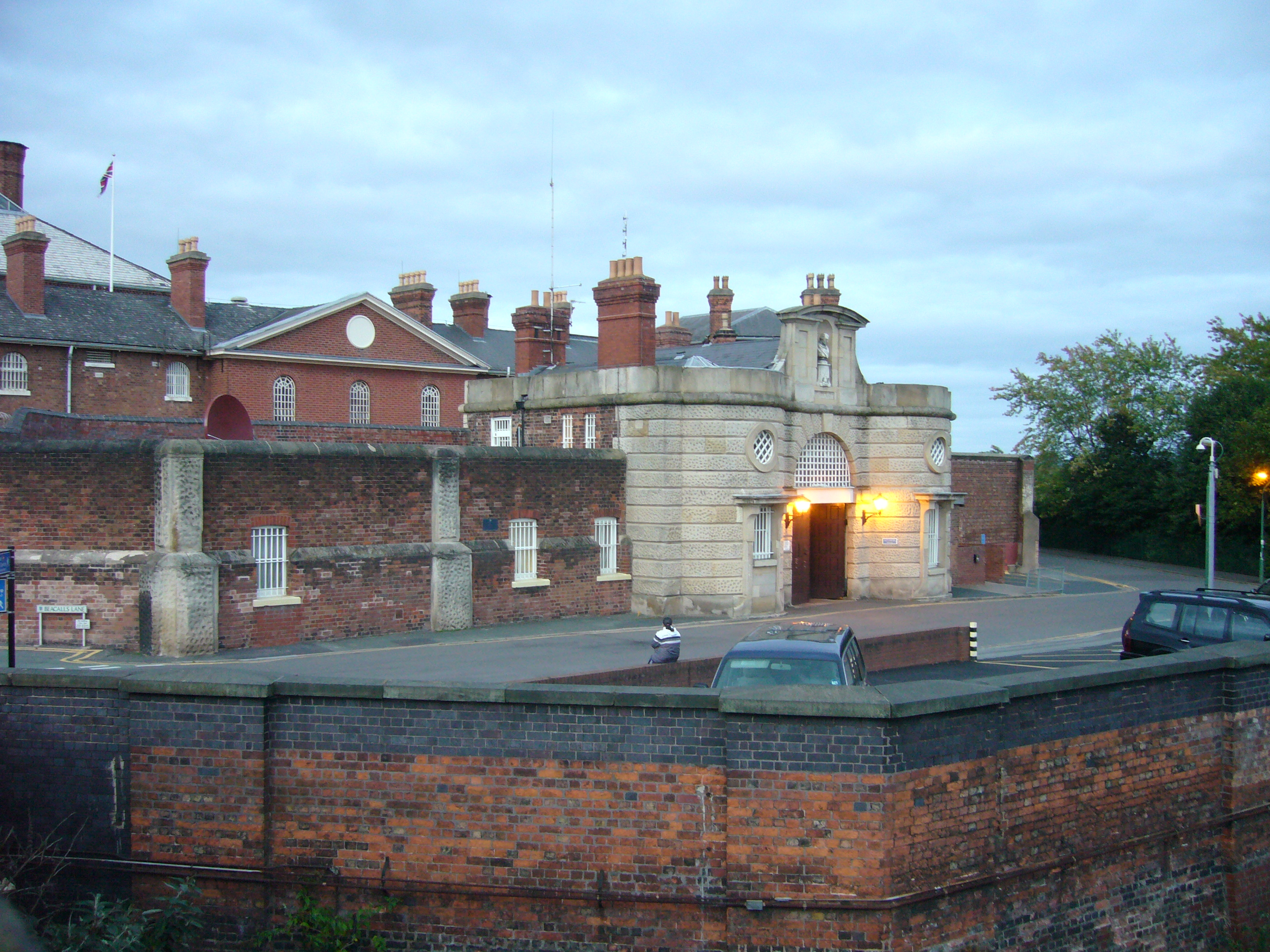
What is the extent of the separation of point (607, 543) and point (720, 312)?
17.4 m

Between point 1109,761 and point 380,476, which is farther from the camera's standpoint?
point 380,476

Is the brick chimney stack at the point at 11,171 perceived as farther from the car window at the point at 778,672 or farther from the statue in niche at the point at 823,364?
the car window at the point at 778,672

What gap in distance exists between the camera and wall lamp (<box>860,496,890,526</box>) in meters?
→ 30.8

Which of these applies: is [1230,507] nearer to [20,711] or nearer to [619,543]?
[619,543]

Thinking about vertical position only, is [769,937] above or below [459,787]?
below

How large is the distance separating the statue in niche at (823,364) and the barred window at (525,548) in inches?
352

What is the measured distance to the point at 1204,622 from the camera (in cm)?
1778

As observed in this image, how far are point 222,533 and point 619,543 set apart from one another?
31.6 feet

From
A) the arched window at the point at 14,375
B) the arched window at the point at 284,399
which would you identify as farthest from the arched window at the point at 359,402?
the arched window at the point at 14,375

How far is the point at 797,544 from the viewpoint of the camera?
3031 cm

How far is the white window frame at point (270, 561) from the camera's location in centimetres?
2073

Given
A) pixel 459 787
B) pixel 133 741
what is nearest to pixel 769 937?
pixel 459 787

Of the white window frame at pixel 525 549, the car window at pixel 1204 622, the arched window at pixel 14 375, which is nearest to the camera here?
the car window at pixel 1204 622

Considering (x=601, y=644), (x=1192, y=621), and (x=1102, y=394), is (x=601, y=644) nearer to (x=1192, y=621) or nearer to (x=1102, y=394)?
(x=1192, y=621)
